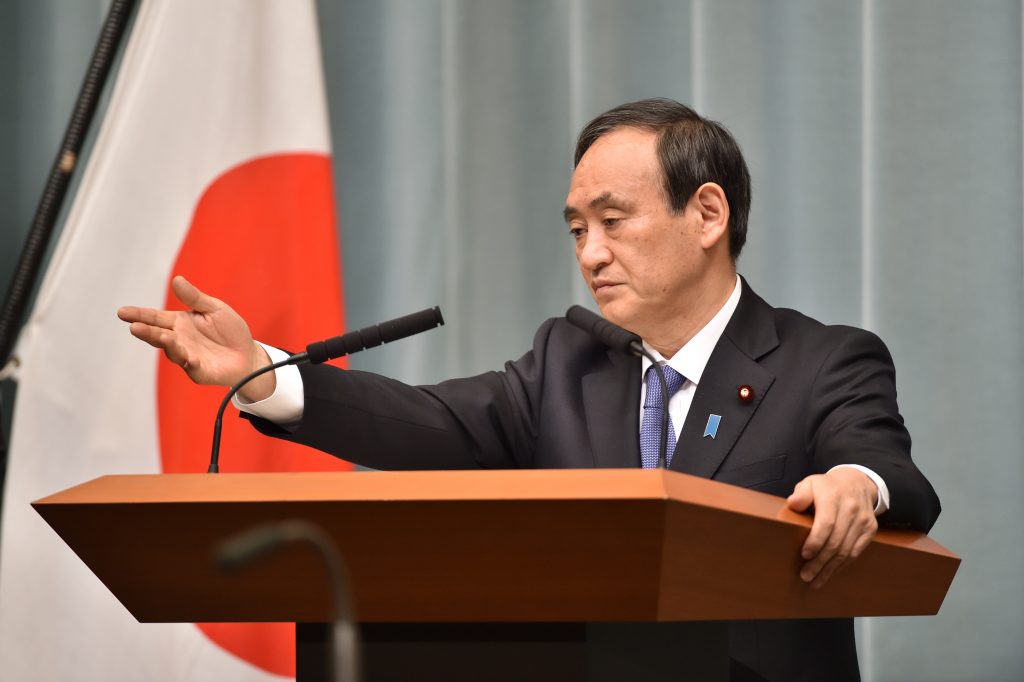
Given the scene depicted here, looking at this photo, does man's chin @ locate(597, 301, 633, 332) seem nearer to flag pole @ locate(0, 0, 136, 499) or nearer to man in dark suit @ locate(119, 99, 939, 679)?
man in dark suit @ locate(119, 99, 939, 679)

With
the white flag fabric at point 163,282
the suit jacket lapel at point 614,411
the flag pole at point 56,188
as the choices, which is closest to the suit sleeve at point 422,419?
the suit jacket lapel at point 614,411

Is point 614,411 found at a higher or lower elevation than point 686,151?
lower

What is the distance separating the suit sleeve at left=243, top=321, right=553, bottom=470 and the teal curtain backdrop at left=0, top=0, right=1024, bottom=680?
847 millimetres

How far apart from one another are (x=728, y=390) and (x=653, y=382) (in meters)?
0.14

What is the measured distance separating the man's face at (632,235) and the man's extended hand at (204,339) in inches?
24.6

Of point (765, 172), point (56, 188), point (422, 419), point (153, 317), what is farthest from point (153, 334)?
point (765, 172)

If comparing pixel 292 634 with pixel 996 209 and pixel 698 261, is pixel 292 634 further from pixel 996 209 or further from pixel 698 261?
pixel 996 209

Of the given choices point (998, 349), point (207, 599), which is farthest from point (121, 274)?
point (998, 349)

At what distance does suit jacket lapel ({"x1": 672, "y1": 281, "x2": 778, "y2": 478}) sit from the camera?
164 cm

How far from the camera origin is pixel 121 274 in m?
2.38

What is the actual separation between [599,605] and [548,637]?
8 cm

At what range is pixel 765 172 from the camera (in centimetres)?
272

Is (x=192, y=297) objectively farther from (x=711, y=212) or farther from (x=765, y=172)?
(x=765, y=172)

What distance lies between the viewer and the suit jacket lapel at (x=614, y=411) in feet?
5.69
